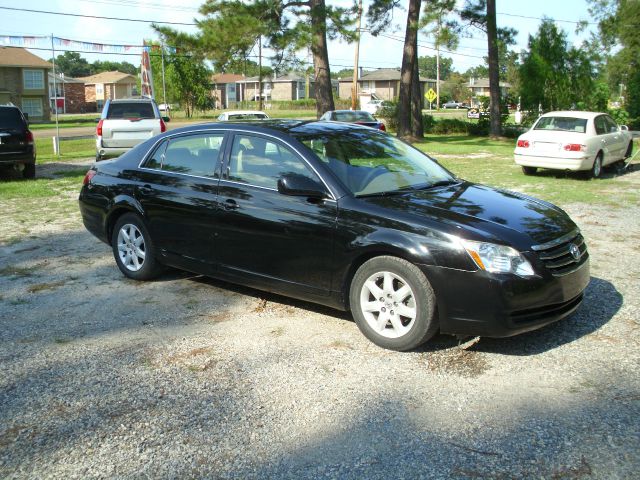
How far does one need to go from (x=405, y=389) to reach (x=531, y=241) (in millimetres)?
1383

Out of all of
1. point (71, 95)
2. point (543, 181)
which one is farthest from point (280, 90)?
point (543, 181)

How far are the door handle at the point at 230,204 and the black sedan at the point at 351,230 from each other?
1 cm

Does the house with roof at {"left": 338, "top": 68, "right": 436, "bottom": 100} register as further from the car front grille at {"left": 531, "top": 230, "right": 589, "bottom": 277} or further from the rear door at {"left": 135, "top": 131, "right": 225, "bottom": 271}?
the car front grille at {"left": 531, "top": 230, "right": 589, "bottom": 277}

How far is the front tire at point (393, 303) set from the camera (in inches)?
176

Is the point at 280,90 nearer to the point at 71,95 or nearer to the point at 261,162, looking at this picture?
the point at 71,95

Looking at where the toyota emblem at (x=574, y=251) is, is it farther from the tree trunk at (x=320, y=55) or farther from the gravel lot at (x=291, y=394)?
the tree trunk at (x=320, y=55)

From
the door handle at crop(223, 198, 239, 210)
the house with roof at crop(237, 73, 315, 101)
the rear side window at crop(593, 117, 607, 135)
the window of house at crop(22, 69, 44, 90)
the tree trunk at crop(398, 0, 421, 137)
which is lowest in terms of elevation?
the door handle at crop(223, 198, 239, 210)

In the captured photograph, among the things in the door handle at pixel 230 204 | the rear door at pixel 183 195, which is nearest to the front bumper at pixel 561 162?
the rear door at pixel 183 195

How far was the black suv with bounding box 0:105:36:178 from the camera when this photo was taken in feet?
47.8

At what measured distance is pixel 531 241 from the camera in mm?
4535

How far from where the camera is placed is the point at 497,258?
14.3 feet

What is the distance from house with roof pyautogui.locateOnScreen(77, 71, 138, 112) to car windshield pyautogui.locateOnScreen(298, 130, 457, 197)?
321ft

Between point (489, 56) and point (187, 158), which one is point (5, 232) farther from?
point (489, 56)

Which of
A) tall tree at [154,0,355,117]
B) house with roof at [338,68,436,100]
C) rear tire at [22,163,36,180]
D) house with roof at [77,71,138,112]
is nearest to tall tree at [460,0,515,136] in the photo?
tall tree at [154,0,355,117]
